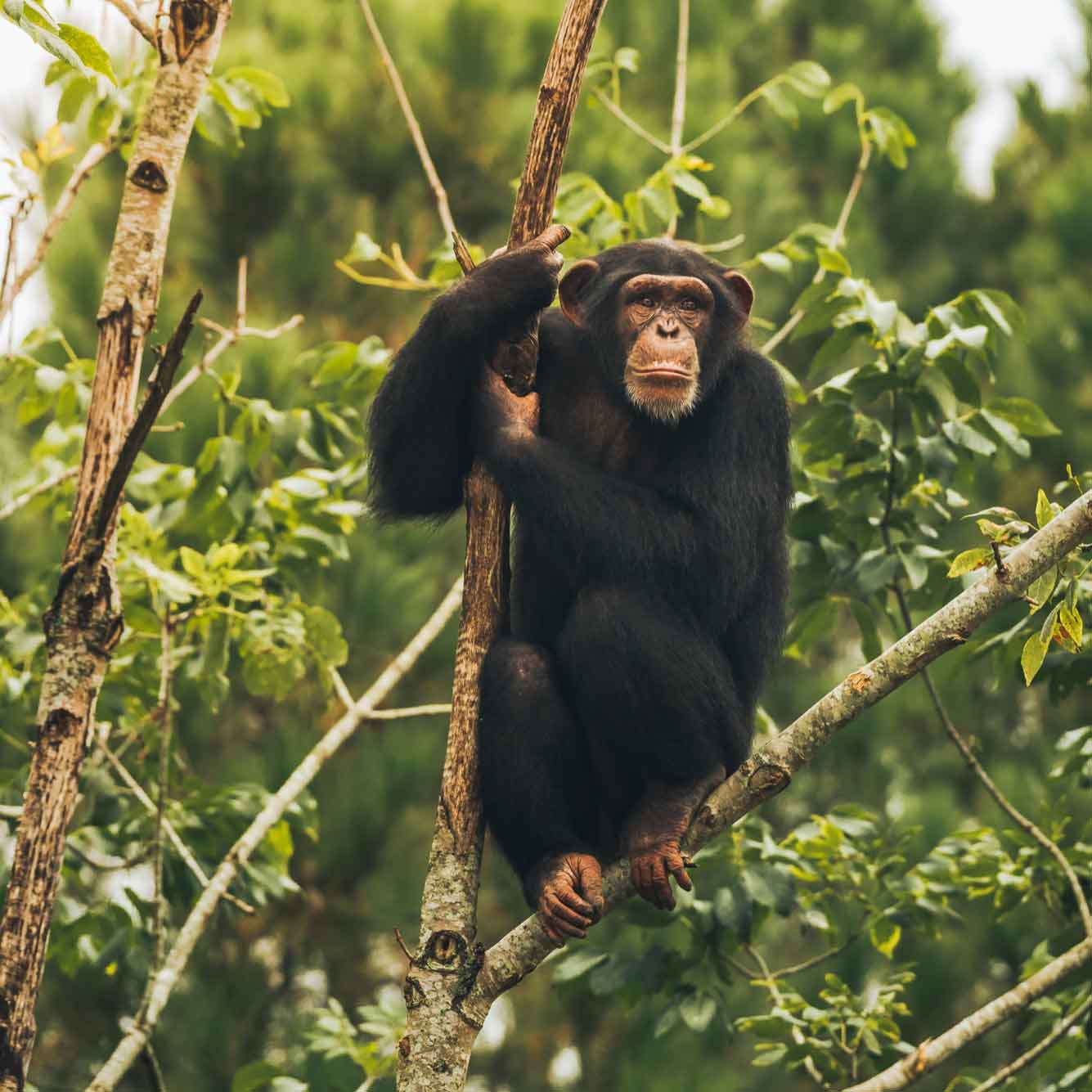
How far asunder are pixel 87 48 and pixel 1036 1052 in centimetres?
322

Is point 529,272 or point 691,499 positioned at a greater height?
point 529,272

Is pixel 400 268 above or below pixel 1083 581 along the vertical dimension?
above

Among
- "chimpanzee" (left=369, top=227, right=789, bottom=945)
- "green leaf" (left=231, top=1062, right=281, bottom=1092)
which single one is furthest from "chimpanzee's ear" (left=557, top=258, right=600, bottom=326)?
"green leaf" (left=231, top=1062, right=281, bottom=1092)

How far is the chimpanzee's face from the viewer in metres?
3.89

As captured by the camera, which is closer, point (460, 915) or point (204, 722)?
point (460, 915)

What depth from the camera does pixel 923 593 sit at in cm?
448

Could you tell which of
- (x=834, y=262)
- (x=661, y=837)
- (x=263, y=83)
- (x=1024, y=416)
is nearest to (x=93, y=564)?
(x=661, y=837)

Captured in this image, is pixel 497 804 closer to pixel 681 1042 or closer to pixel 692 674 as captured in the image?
pixel 692 674

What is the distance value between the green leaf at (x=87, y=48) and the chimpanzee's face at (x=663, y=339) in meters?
1.67

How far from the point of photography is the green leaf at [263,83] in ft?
15.3

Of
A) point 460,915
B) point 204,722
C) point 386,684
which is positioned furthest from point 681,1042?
point 460,915

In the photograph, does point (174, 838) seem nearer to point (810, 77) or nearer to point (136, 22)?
point (136, 22)

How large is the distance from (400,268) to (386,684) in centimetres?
131

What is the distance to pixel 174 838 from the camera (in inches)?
168
